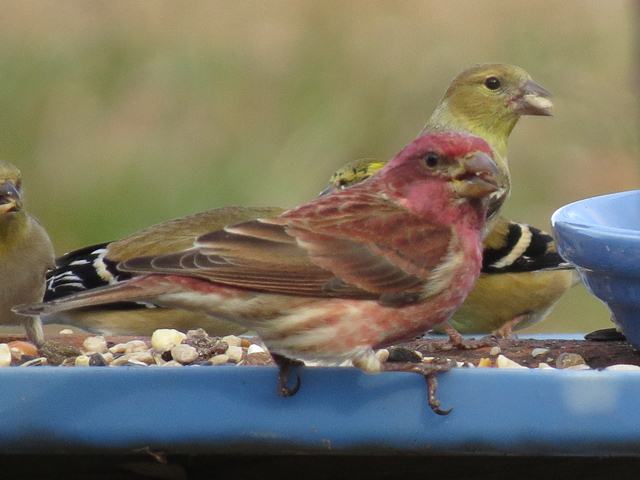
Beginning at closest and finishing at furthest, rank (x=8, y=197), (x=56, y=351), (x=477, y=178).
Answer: (x=477, y=178) < (x=56, y=351) < (x=8, y=197)

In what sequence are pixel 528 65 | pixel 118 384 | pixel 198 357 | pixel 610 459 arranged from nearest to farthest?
1. pixel 118 384
2. pixel 610 459
3. pixel 198 357
4. pixel 528 65

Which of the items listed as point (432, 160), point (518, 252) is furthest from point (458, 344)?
point (518, 252)

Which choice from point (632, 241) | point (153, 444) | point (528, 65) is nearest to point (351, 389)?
point (153, 444)

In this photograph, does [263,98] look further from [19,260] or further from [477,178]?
[477,178]

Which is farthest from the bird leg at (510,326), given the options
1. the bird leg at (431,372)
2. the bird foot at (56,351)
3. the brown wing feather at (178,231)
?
the bird leg at (431,372)

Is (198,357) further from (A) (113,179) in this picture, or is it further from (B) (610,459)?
(A) (113,179)

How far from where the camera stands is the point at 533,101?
682 centimetres

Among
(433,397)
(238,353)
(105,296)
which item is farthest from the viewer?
(238,353)

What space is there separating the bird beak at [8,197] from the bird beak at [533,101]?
2215 mm

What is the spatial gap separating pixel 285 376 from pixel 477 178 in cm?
77

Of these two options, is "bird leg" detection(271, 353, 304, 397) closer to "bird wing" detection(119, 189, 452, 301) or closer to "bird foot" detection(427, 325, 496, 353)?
"bird wing" detection(119, 189, 452, 301)

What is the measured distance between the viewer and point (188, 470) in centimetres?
370

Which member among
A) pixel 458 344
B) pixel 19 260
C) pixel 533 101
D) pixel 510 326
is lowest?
pixel 510 326

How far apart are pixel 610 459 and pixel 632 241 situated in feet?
1.62
